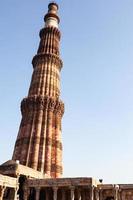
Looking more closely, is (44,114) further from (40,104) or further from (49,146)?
(49,146)

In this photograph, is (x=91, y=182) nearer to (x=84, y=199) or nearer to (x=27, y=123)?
(x=84, y=199)

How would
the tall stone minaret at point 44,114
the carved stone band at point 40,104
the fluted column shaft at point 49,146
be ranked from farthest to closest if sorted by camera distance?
the carved stone band at point 40,104 < the tall stone minaret at point 44,114 < the fluted column shaft at point 49,146

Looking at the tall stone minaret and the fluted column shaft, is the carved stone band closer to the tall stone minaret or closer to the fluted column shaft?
the tall stone minaret

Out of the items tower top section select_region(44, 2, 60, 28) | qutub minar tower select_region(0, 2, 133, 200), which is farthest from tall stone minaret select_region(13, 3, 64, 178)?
tower top section select_region(44, 2, 60, 28)

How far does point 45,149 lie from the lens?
46.2 m

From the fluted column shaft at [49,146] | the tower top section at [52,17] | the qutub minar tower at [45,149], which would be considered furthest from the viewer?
the tower top section at [52,17]

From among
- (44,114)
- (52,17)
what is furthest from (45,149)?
(52,17)

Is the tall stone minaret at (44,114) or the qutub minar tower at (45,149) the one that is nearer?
the qutub minar tower at (45,149)

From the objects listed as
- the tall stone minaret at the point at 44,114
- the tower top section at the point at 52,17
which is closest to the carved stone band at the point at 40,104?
the tall stone minaret at the point at 44,114

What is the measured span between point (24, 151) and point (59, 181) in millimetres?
12276

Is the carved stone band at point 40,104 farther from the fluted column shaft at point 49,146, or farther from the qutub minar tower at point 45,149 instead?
the fluted column shaft at point 49,146

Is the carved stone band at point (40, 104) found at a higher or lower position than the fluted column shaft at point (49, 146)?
higher

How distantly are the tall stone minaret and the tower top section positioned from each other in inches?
17.0

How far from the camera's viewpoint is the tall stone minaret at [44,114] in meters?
45.5
